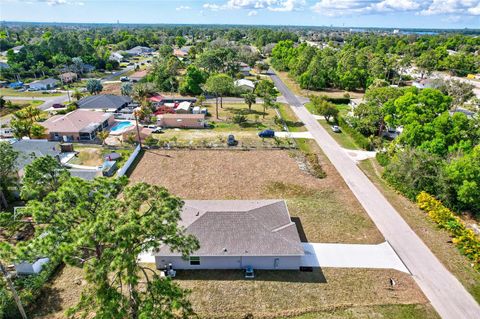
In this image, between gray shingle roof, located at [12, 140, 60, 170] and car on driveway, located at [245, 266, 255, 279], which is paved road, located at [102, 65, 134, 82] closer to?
gray shingle roof, located at [12, 140, 60, 170]

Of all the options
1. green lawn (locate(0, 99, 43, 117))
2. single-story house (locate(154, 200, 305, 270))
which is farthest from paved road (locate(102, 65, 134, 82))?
single-story house (locate(154, 200, 305, 270))

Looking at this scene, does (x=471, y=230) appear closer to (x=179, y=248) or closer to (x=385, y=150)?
(x=385, y=150)

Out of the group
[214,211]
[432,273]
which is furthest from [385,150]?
[214,211]

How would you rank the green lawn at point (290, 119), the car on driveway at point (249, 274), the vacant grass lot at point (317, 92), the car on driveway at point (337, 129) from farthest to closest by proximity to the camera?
1. the vacant grass lot at point (317, 92)
2. the green lawn at point (290, 119)
3. the car on driveway at point (337, 129)
4. the car on driveway at point (249, 274)

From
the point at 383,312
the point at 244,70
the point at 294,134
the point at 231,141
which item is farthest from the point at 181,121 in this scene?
the point at 244,70

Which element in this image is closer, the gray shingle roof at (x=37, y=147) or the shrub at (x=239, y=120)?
the gray shingle roof at (x=37, y=147)

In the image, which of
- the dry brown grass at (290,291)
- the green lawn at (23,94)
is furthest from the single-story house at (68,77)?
the dry brown grass at (290,291)

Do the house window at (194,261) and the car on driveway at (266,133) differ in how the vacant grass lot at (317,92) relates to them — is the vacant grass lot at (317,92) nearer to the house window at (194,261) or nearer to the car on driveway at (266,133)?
the car on driveway at (266,133)
